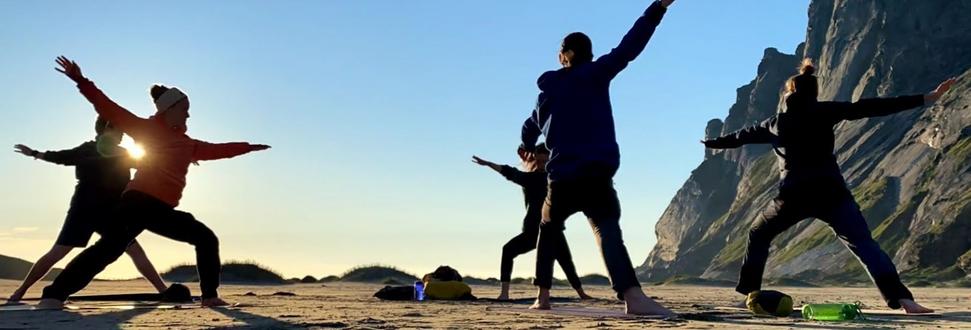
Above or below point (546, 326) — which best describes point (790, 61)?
above

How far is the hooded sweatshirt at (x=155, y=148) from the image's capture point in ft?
26.7

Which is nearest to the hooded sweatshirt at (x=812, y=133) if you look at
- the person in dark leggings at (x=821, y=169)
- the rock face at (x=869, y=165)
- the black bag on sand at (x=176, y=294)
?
the person in dark leggings at (x=821, y=169)

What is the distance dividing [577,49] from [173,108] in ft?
11.5

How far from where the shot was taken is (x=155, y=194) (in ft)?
26.8

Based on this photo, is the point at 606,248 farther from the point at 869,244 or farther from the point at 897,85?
the point at 897,85

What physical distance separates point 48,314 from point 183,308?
1.21 m

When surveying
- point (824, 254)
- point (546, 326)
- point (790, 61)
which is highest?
point (790, 61)

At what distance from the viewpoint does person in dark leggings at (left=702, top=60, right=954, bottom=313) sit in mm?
8359

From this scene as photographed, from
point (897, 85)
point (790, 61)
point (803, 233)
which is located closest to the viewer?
point (803, 233)

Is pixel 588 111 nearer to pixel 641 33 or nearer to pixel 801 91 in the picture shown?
pixel 641 33

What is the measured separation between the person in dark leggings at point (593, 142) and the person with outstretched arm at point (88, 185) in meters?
4.64

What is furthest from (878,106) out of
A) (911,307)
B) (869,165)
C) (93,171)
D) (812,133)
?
(869,165)

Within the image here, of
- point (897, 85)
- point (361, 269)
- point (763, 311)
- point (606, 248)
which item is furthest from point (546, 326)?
point (897, 85)

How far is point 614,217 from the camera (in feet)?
24.5
